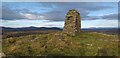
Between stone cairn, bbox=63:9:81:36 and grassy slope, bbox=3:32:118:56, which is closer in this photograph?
grassy slope, bbox=3:32:118:56

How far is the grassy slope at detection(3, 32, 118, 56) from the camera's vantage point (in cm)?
2734

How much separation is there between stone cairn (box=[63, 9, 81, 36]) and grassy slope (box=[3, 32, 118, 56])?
62 centimetres

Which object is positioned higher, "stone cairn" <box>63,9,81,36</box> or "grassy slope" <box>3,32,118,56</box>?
"stone cairn" <box>63,9,81,36</box>

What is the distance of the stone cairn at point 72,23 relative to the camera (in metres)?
29.1

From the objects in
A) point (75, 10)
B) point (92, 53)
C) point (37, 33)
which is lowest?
point (92, 53)

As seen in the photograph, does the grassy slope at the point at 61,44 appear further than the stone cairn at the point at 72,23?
No

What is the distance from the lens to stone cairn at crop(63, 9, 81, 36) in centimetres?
2908

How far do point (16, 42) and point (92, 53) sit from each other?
24.7ft

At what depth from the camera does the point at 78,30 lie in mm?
29266

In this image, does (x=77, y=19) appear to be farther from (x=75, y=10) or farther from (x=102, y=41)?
(x=102, y=41)

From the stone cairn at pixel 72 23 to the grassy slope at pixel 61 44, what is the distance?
622 millimetres

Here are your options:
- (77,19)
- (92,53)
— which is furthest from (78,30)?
(92,53)

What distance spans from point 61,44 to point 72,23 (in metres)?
2.96

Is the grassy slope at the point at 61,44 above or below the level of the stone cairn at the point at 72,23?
below
